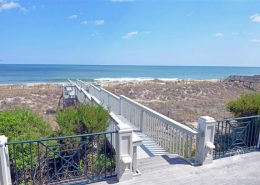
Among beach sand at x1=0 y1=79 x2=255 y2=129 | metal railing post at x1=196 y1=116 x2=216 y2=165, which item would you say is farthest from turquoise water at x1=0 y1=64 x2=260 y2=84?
metal railing post at x1=196 y1=116 x2=216 y2=165

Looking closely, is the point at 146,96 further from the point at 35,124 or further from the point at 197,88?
the point at 35,124

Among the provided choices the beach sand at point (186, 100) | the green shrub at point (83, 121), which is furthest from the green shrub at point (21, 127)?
the beach sand at point (186, 100)

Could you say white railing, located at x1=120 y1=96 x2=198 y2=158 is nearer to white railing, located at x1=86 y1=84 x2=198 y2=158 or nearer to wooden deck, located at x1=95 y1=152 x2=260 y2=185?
white railing, located at x1=86 y1=84 x2=198 y2=158

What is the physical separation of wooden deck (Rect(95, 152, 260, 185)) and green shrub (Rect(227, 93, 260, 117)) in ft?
6.53

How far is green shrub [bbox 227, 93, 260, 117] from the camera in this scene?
255 inches

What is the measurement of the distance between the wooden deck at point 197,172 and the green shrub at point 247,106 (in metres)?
1.99

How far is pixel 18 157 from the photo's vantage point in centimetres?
400

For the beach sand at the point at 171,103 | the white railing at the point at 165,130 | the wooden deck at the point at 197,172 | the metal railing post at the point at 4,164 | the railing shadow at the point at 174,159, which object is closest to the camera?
the metal railing post at the point at 4,164

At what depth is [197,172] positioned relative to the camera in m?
4.27

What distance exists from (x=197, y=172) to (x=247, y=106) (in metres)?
3.48

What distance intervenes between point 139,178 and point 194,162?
1373mm

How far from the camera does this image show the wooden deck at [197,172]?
3.93 meters

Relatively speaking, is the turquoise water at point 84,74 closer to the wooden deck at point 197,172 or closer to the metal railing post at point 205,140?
the wooden deck at point 197,172

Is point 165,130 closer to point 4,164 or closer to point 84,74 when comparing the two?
point 4,164
